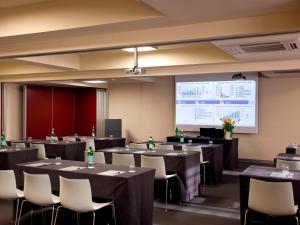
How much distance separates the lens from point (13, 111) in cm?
1170

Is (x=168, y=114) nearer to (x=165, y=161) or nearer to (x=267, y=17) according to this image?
(x=165, y=161)

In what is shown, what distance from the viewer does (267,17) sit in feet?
14.1

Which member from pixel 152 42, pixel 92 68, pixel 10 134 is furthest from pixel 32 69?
pixel 152 42

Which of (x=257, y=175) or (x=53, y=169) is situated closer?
(x=257, y=175)

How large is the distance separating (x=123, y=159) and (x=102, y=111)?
8006 millimetres

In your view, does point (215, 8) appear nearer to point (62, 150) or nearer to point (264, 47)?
point (264, 47)

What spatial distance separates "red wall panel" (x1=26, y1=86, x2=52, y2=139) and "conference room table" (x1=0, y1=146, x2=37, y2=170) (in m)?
5.26

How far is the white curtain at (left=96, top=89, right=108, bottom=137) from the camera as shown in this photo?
13.8m

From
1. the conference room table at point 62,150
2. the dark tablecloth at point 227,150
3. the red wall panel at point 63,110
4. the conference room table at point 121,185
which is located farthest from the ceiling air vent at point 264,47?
the red wall panel at point 63,110

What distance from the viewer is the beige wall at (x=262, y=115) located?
10.3 metres

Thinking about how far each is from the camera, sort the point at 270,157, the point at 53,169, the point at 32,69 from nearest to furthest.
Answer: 1. the point at 53,169
2. the point at 32,69
3. the point at 270,157

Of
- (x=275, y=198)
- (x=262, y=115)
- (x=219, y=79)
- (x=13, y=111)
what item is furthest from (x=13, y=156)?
(x=262, y=115)

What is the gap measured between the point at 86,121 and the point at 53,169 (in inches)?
378

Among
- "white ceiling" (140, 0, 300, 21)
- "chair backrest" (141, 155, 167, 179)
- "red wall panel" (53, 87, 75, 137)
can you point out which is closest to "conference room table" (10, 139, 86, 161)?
"chair backrest" (141, 155, 167, 179)
